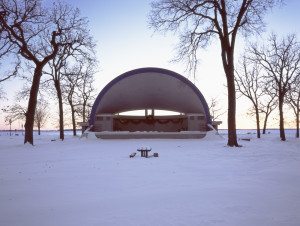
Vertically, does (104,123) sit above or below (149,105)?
below

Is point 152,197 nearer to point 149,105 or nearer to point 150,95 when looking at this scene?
point 150,95

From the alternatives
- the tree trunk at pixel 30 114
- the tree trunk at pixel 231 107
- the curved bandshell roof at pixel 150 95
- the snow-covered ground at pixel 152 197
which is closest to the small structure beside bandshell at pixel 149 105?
the curved bandshell roof at pixel 150 95

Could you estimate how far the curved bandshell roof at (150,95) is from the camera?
27.4 m

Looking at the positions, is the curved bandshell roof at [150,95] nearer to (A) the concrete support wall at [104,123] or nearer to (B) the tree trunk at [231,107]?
(A) the concrete support wall at [104,123]

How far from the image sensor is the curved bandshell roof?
2741cm

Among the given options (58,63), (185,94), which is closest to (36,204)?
(58,63)

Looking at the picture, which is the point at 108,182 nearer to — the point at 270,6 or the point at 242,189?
the point at 242,189

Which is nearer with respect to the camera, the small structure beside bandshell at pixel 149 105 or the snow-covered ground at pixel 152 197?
the snow-covered ground at pixel 152 197

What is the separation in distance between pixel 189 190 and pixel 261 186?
1732 mm

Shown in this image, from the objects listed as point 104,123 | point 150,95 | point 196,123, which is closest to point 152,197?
point 196,123

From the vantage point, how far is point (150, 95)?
31.7 meters

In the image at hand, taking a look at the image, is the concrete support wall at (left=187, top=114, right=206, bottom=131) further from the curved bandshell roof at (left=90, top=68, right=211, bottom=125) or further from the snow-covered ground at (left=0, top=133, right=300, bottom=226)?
the snow-covered ground at (left=0, top=133, right=300, bottom=226)

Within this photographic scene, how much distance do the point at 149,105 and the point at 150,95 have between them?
2.76 meters

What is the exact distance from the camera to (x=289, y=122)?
37031mm
